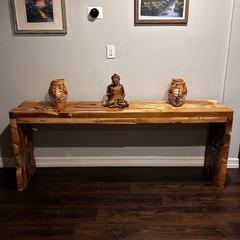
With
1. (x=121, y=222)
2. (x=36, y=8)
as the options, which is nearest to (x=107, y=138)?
(x=121, y=222)

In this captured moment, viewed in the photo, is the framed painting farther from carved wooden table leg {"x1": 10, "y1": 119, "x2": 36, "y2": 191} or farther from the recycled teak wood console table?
carved wooden table leg {"x1": 10, "y1": 119, "x2": 36, "y2": 191}

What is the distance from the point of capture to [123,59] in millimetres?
2152

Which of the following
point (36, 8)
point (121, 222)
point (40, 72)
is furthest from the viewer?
point (40, 72)

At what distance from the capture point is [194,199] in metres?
1.97

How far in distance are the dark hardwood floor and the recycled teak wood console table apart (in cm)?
19

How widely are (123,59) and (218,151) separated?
1.15 meters

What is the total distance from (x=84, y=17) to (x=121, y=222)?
1.64 meters

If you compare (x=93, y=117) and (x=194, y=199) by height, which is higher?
(x=93, y=117)

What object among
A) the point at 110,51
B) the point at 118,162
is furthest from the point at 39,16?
the point at 118,162

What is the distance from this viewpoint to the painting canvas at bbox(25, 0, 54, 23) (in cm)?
201

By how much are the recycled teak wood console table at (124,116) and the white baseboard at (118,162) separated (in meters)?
0.29

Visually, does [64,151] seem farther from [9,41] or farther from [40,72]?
[9,41]

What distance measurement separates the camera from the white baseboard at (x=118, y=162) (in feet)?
8.00

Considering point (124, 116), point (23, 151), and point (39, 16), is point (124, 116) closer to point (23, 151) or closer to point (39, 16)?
point (23, 151)
